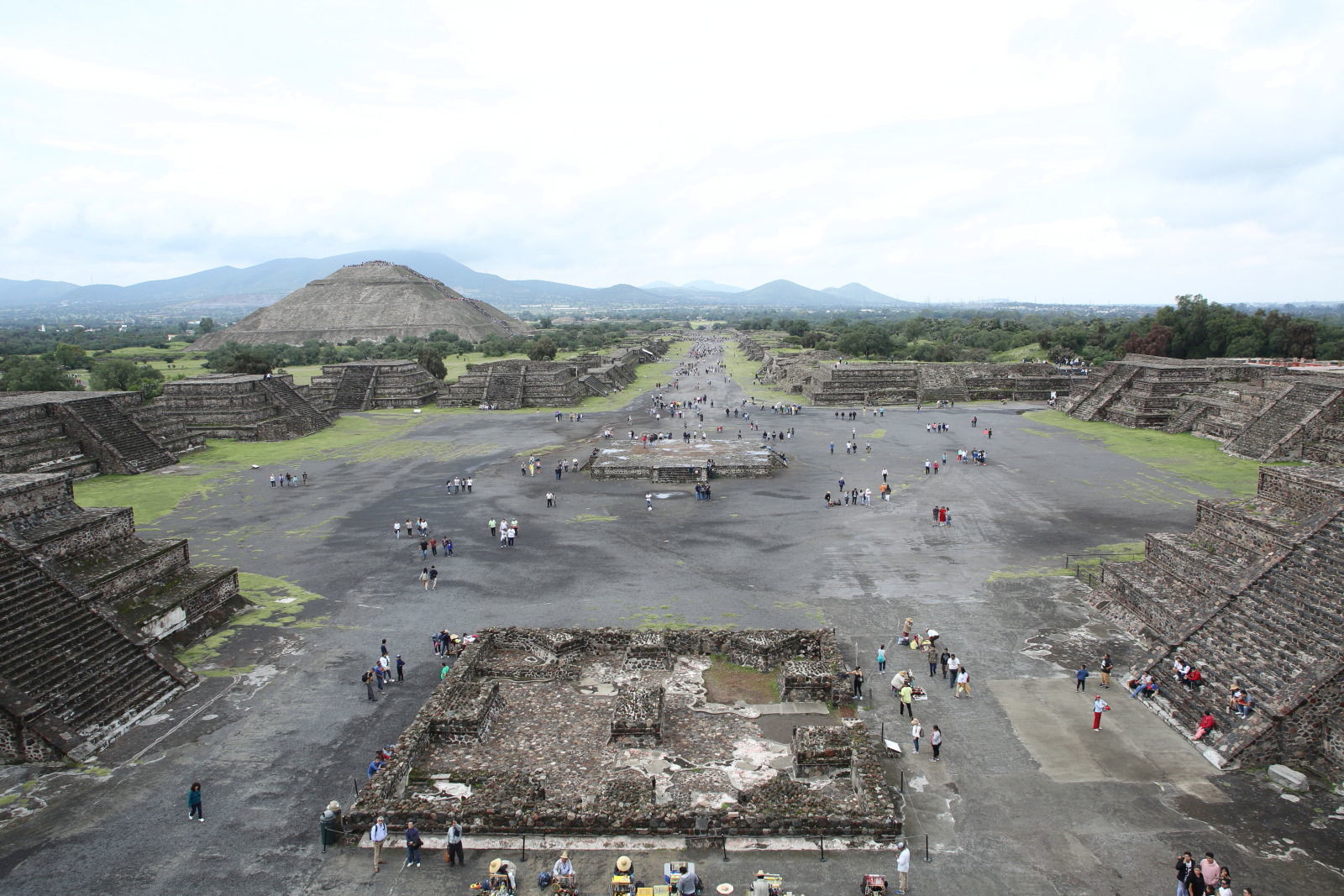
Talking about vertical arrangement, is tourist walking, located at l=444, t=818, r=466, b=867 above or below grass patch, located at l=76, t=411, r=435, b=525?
below

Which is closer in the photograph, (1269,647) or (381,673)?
(1269,647)

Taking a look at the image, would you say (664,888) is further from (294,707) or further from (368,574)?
(368,574)

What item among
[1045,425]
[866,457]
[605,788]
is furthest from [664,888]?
[1045,425]

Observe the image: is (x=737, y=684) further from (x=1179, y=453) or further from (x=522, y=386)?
(x=522, y=386)

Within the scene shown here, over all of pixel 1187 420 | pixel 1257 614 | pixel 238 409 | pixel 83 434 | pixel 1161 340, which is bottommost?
pixel 1257 614

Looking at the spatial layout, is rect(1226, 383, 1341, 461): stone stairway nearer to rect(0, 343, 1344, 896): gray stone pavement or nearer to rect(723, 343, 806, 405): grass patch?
rect(0, 343, 1344, 896): gray stone pavement

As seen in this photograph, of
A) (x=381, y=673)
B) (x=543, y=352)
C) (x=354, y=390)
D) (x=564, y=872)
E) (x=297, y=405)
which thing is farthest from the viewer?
(x=543, y=352)

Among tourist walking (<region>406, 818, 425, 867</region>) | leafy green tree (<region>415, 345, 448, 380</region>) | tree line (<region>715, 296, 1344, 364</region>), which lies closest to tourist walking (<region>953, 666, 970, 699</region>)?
tourist walking (<region>406, 818, 425, 867</region>)

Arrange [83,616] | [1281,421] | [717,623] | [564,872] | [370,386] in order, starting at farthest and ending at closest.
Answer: [370,386] → [1281,421] → [717,623] → [83,616] → [564,872]

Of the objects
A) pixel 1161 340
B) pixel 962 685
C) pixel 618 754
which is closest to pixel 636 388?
pixel 1161 340
